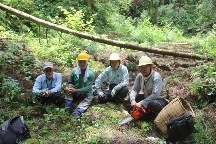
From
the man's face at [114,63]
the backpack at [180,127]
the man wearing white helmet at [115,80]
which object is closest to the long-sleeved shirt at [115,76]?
the man wearing white helmet at [115,80]

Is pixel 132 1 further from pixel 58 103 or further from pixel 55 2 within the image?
pixel 58 103

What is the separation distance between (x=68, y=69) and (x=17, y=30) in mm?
5279

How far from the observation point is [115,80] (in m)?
8.12

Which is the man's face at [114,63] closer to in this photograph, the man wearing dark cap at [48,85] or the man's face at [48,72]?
the man wearing dark cap at [48,85]

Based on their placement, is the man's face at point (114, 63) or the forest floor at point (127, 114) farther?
the man's face at point (114, 63)

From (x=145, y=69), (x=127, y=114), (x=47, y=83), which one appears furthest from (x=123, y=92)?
(x=47, y=83)

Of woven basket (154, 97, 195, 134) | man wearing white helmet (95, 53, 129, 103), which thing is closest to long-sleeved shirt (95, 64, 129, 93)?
man wearing white helmet (95, 53, 129, 103)

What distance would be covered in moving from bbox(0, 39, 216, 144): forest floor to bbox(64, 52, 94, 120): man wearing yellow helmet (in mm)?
272

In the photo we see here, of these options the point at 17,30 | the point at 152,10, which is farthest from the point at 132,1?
the point at 17,30

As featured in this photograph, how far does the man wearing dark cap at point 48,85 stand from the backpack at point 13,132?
1.61 metres

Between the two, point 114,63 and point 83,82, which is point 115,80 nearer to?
point 114,63

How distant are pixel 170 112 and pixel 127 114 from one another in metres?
1.46

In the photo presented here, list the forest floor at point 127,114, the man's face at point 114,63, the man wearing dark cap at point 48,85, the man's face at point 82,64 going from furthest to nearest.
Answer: the man's face at point 114,63, the man's face at point 82,64, the man wearing dark cap at point 48,85, the forest floor at point 127,114

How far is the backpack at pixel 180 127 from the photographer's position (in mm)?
5949
